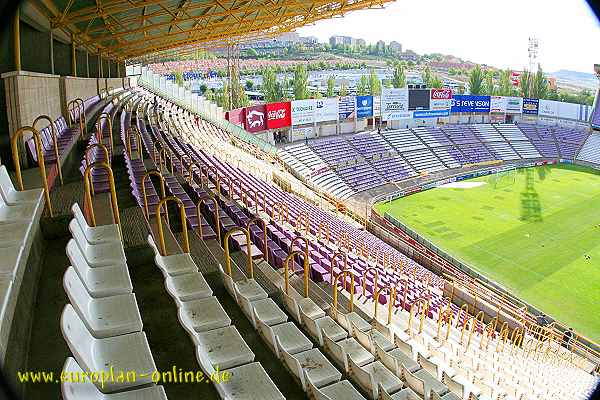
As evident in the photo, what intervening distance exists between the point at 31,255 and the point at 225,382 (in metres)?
1.82

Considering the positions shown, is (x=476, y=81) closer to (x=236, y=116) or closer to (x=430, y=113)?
(x=430, y=113)

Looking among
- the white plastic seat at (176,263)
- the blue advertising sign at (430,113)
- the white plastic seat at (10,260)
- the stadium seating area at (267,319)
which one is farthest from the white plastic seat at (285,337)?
the blue advertising sign at (430,113)

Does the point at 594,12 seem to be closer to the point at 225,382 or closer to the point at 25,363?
the point at 225,382

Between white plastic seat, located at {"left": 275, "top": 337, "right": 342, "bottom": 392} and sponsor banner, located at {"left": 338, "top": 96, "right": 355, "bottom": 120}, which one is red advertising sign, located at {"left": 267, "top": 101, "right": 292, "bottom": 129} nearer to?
sponsor banner, located at {"left": 338, "top": 96, "right": 355, "bottom": 120}

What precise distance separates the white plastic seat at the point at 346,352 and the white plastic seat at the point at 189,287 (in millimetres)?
1286

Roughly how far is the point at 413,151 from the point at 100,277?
34579 millimetres

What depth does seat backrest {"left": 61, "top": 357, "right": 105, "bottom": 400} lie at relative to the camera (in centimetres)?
208

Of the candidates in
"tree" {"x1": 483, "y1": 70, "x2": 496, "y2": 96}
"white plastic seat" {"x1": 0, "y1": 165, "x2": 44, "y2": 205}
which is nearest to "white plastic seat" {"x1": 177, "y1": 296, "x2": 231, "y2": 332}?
"white plastic seat" {"x1": 0, "y1": 165, "x2": 44, "y2": 205}

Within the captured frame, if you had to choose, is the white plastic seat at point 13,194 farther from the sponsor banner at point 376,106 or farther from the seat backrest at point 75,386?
the sponsor banner at point 376,106

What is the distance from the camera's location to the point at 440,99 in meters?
40.2

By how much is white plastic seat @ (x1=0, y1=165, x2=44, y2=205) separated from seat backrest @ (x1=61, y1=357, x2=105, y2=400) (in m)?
2.31

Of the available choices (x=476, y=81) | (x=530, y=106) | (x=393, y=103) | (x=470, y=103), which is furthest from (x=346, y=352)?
(x=476, y=81)

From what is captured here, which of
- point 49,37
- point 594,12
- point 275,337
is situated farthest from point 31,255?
point 49,37

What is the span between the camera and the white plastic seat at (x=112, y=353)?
8.30ft
